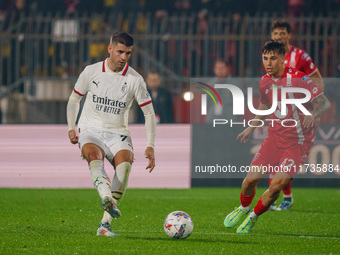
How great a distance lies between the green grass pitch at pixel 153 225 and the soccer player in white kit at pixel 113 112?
0.61 m

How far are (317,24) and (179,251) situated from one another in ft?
29.2

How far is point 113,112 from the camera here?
6.79 meters

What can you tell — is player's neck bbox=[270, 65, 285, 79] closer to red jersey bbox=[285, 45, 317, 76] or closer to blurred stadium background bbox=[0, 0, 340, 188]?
red jersey bbox=[285, 45, 317, 76]

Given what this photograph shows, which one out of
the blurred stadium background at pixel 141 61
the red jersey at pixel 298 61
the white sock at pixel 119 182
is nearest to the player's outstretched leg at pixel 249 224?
the white sock at pixel 119 182

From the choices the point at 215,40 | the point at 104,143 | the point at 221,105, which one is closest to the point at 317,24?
the point at 215,40

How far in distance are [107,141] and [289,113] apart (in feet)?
6.63

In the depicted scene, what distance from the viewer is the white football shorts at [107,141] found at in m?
6.70

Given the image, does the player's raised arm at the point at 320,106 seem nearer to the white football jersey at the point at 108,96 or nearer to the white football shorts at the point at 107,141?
the white football jersey at the point at 108,96

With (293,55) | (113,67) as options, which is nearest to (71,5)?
(293,55)

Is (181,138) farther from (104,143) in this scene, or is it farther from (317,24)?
(104,143)

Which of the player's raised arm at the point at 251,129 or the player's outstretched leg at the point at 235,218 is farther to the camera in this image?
the player's raised arm at the point at 251,129

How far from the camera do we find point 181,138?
42.0ft

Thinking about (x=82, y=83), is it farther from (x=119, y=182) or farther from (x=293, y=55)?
(x=293, y=55)

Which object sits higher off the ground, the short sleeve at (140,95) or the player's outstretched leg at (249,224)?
the short sleeve at (140,95)
